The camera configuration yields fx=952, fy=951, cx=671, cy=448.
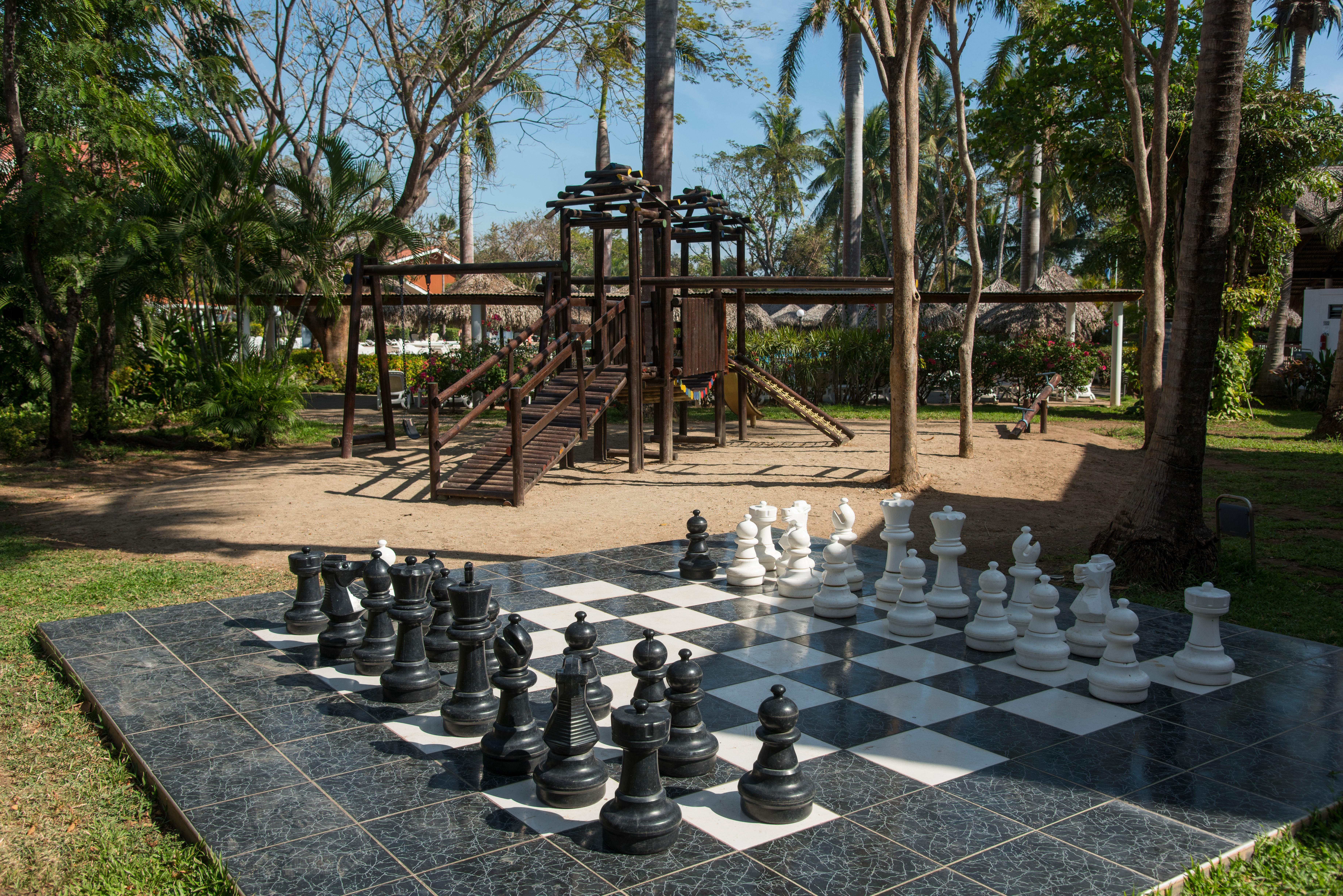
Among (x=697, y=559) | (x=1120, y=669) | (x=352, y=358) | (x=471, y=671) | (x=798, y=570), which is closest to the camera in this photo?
(x=471, y=671)

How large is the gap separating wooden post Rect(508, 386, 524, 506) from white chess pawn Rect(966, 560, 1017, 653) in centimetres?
580

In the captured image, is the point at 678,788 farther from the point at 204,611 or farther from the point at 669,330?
the point at 669,330

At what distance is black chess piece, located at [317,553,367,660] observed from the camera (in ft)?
12.7

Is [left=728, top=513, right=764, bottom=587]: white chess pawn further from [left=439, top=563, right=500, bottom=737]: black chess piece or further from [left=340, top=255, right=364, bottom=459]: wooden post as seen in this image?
[left=340, top=255, right=364, bottom=459]: wooden post

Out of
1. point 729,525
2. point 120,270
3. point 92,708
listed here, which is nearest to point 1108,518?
point 729,525

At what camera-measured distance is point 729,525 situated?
314 inches

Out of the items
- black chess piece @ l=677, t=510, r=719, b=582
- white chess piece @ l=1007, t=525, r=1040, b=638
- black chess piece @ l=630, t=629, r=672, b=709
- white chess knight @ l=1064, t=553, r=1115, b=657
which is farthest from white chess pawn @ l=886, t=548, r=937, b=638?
black chess piece @ l=630, t=629, r=672, b=709

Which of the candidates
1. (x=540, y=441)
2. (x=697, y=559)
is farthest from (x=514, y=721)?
(x=540, y=441)

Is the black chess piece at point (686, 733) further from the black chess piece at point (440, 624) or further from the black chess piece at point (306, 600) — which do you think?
the black chess piece at point (306, 600)

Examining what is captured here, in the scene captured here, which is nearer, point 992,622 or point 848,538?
point 992,622

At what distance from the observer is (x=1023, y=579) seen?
4.01 m

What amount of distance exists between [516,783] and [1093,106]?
17.3m

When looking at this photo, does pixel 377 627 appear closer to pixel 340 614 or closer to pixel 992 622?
pixel 340 614

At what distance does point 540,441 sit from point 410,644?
22.4ft
